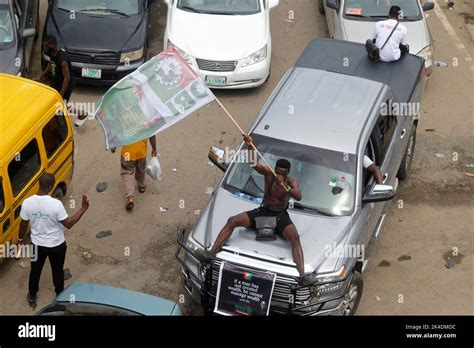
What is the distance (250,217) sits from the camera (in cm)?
994

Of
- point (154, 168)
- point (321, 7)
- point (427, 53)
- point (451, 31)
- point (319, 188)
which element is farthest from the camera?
point (321, 7)

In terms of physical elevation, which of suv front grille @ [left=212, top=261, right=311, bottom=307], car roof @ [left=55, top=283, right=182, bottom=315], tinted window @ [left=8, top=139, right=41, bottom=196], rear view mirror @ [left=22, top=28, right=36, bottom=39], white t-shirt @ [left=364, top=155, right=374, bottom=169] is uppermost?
white t-shirt @ [left=364, top=155, right=374, bottom=169]

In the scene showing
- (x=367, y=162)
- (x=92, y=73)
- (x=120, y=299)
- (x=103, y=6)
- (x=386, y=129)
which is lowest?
(x=92, y=73)

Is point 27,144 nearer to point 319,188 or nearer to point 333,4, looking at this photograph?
point 319,188

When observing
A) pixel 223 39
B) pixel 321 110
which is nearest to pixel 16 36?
pixel 223 39

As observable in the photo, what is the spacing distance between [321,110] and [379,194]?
1453mm

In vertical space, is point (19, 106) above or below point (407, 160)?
above

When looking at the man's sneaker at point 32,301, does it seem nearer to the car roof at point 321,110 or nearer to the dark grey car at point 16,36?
the car roof at point 321,110

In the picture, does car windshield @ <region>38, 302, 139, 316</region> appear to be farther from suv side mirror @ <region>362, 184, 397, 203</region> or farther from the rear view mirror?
the rear view mirror

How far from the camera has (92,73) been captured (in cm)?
1504

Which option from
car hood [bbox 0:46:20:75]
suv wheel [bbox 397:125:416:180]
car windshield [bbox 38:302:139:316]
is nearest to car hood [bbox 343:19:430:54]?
suv wheel [bbox 397:125:416:180]

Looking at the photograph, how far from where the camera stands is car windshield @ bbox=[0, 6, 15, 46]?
A: 14703 millimetres

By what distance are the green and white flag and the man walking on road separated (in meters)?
1.67

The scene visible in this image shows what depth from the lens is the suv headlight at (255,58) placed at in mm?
15259
